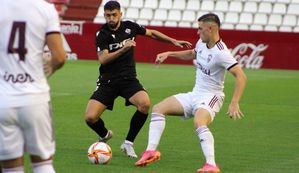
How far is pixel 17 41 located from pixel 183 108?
13.5 feet

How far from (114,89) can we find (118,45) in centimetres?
59

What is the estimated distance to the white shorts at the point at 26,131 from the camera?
6.29 metres

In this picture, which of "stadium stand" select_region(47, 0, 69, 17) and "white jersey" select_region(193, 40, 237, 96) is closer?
"white jersey" select_region(193, 40, 237, 96)

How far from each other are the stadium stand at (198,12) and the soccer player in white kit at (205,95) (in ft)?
90.3

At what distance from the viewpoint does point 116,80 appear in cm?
1116

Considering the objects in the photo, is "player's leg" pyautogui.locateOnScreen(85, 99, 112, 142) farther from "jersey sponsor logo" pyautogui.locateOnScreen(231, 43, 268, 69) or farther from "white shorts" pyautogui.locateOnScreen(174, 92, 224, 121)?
"jersey sponsor logo" pyautogui.locateOnScreen(231, 43, 268, 69)

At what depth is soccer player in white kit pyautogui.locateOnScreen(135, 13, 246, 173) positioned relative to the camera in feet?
31.7

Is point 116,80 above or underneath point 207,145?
above

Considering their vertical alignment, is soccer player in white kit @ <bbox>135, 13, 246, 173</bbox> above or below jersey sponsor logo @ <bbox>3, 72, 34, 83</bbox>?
below

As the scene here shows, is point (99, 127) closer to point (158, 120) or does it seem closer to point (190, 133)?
point (158, 120)

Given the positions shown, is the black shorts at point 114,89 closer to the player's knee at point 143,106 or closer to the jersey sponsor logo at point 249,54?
the player's knee at point 143,106

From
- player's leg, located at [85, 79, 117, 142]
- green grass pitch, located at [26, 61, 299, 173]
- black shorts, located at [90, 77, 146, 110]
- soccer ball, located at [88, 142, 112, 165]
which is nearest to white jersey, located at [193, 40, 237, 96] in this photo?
green grass pitch, located at [26, 61, 299, 173]

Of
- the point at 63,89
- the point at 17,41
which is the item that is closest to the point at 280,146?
the point at 17,41

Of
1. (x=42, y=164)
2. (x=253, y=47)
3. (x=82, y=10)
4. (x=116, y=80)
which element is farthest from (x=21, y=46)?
(x=82, y=10)
